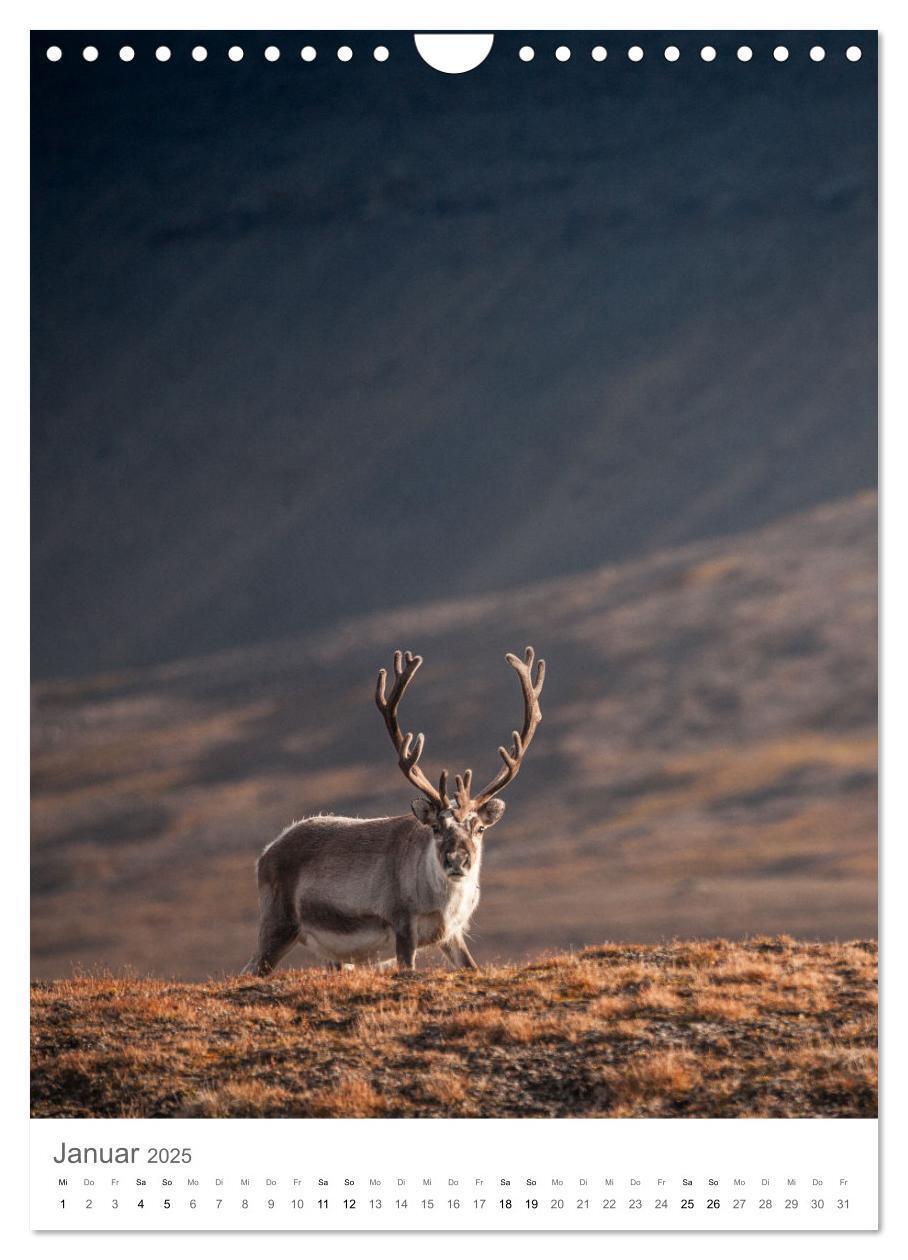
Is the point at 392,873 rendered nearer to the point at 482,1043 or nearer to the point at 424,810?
the point at 424,810

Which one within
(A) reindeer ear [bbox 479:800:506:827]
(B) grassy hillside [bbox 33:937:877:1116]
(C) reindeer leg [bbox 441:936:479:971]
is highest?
(A) reindeer ear [bbox 479:800:506:827]

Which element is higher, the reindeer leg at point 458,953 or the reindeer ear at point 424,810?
the reindeer ear at point 424,810

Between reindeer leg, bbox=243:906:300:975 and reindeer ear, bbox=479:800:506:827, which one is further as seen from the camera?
reindeer leg, bbox=243:906:300:975

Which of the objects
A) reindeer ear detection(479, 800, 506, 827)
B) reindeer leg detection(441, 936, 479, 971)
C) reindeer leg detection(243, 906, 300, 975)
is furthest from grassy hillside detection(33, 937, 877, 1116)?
reindeer ear detection(479, 800, 506, 827)

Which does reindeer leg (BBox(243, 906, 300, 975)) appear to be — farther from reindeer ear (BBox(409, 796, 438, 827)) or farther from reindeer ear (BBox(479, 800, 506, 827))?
reindeer ear (BBox(479, 800, 506, 827))

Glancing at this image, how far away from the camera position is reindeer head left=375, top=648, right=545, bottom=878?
15008 mm

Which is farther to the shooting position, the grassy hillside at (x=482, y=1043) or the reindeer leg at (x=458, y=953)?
the reindeer leg at (x=458, y=953)

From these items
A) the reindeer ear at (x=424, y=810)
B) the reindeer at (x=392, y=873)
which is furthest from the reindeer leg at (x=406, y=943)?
the reindeer ear at (x=424, y=810)

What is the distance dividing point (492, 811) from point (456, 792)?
0.42m

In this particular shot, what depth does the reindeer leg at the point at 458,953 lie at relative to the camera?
15.4 metres

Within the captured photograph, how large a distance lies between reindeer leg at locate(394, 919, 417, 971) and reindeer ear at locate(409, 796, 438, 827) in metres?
1.07

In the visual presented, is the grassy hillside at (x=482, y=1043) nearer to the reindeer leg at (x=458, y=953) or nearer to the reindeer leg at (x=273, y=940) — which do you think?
the reindeer leg at (x=458, y=953)

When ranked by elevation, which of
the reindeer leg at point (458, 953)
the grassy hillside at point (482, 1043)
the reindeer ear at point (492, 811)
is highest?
the reindeer ear at point (492, 811)

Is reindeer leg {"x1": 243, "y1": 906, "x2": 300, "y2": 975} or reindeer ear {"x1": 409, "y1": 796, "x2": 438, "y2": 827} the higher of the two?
reindeer ear {"x1": 409, "y1": 796, "x2": 438, "y2": 827}
